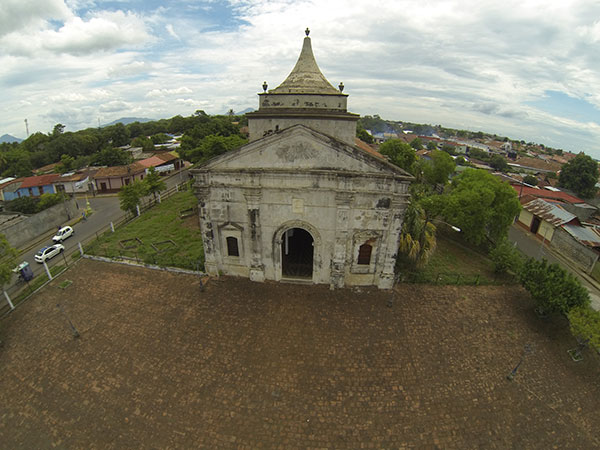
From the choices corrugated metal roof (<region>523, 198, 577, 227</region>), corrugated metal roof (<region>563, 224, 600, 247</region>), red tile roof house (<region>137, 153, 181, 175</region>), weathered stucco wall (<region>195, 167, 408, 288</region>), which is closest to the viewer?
weathered stucco wall (<region>195, 167, 408, 288</region>)

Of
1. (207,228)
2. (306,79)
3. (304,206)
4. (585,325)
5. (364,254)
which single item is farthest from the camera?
(306,79)

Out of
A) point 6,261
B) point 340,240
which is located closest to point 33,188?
point 6,261

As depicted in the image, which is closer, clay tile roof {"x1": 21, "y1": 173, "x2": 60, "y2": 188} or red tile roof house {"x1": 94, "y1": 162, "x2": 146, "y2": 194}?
clay tile roof {"x1": 21, "y1": 173, "x2": 60, "y2": 188}

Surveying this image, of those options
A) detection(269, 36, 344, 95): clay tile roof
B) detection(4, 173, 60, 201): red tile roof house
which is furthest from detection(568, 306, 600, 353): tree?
detection(4, 173, 60, 201): red tile roof house

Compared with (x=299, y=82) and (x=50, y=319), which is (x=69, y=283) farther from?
(x=299, y=82)

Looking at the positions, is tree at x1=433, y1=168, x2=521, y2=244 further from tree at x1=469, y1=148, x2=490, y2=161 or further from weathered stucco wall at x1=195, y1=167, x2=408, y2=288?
tree at x1=469, y1=148, x2=490, y2=161

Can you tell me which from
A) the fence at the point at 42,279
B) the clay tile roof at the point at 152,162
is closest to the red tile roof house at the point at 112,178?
the clay tile roof at the point at 152,162

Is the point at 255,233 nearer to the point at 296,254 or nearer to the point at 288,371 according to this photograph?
the point at 296,254
